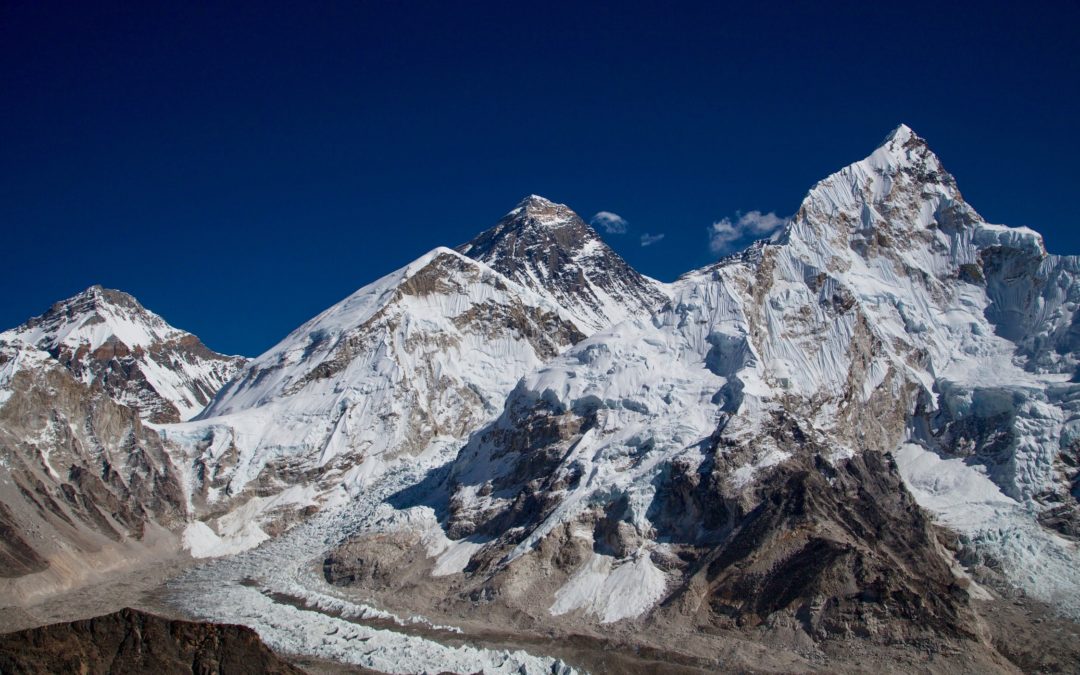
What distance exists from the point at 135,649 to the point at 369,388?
4490 inches

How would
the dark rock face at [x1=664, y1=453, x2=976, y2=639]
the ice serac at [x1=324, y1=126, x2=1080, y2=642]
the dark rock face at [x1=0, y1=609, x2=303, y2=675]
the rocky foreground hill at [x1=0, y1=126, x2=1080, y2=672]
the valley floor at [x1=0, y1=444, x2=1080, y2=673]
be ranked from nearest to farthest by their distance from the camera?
the dark rock face at [x1=0, y1=609, x2=303, y2=675] → the valley floor at [x1=0, y1=444, x2=1080, y2=673] → the dark rock face at [x1=664, y1=453, x2=976, y2=639] → the rocky foreground hill at [x1=0, y1=126, x2=1080, y2=672] → the ice serac at [x1=324, y1=126, x2=1080, y2=642]

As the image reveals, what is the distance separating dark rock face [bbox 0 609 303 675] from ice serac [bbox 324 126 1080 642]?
40.8 metres

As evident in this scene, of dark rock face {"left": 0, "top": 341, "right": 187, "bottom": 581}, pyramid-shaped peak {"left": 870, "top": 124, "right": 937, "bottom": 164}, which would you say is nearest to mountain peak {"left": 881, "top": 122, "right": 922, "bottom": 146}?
pyramid-shaped peak {"left": 870, "top": 124, "right": 937, "bottom": 164}

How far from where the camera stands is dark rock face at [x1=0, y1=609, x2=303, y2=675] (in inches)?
1799

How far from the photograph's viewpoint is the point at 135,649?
48.1 metres

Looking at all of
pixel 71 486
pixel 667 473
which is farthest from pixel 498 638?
pixel 71 486

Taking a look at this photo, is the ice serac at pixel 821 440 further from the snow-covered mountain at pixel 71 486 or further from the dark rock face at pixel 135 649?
the snow-covered mountain at pixel 71 486

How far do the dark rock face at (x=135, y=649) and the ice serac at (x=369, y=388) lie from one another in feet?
267

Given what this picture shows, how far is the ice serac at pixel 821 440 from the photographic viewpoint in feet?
271

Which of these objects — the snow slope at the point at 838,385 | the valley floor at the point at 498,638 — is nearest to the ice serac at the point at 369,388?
the snow slope at the point at 838,385

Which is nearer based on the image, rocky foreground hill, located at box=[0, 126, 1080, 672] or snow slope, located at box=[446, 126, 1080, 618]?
rocky foreground hill, located at box=[0, 126, 1080, 672]

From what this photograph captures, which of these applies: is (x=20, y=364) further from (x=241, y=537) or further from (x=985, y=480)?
(x=985, y=480)

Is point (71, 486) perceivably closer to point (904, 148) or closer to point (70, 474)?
point (70, 474)

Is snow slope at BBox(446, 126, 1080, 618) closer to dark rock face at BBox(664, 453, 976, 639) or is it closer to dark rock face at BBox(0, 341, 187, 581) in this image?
dark rock face at BBox(664, 453, 976, 639)
